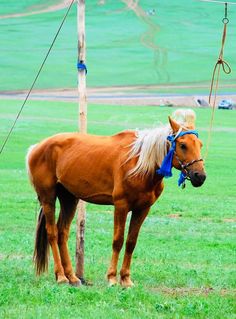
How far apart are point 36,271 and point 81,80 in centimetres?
251

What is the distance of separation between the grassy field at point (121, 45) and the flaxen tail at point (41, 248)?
202 ft

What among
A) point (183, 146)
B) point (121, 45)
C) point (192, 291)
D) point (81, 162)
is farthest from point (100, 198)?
point (121, 45)

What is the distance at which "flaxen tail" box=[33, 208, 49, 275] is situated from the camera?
37.4 feet

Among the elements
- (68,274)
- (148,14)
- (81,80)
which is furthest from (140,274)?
(148,14)

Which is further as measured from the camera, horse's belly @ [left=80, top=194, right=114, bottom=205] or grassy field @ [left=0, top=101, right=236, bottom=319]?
horse's belly @ [left=80, top=194, right=114, bottom=205]

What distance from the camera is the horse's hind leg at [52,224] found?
36.6 feet

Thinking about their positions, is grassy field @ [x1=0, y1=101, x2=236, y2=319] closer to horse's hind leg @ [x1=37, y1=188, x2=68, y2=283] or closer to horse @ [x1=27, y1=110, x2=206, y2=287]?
horse's hind leg @ [x1=37, y1=188, x2=68, y2=283]

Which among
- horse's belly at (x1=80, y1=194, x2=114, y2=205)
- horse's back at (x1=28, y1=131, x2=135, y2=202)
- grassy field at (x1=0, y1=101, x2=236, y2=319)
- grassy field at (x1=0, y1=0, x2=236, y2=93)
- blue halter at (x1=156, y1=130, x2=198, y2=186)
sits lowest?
grassy field at (x1=0, y1=0, x2=236, y2=93)

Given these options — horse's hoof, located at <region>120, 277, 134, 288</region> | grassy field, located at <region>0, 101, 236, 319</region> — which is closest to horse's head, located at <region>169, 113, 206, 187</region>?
grassy field, located at <region>0, 101, 236, 319</region>

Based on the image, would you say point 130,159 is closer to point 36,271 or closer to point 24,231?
point 36,271

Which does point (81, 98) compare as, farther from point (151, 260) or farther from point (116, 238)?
point (151, 260)

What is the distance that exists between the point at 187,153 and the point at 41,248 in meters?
2.50

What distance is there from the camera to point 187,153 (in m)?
10.3

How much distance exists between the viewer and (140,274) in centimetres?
1172
